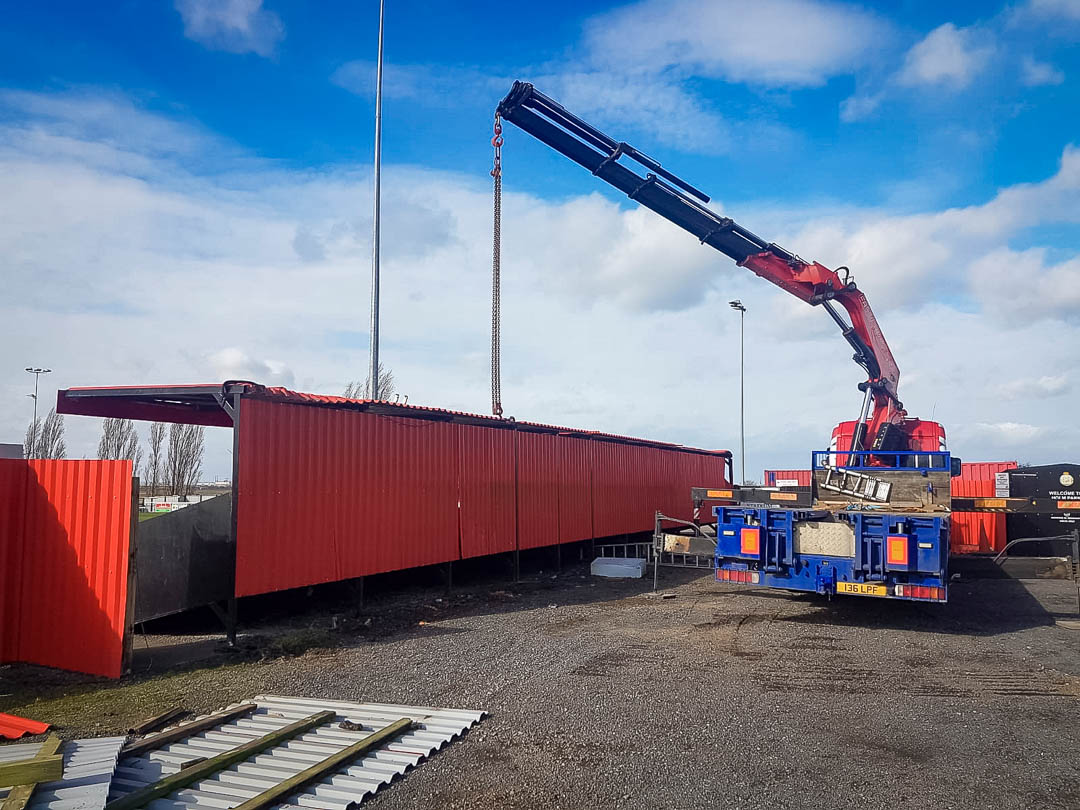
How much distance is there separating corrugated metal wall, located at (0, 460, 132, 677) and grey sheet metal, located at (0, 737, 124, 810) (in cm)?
239

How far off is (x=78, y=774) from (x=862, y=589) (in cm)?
849

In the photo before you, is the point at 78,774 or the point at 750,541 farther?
the point at 750,541

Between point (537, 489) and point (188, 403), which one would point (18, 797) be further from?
point (537, 489)

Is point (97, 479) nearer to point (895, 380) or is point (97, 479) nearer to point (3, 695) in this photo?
point (3, 695)

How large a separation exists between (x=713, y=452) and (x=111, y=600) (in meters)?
22.2

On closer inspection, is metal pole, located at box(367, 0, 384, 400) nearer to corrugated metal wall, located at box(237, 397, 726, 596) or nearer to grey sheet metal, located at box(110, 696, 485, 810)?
corrugated metal wall, located at box(237, 397, 726, 596)

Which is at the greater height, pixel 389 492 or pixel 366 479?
pixel 366 479

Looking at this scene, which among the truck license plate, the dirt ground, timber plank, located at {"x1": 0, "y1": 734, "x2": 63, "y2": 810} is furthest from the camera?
the truck license plate

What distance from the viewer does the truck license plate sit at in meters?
9.58

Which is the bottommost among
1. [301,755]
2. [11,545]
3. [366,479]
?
[301,755]

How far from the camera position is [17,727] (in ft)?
19.9

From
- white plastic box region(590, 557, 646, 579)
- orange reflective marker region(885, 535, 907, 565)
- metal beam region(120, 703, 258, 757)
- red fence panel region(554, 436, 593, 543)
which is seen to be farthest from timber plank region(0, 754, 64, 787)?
red fence panel region(554, 436, 593, 543)

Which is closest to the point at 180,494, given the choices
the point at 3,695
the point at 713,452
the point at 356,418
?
the point at 713,452

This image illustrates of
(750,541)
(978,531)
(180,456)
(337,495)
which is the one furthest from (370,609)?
(180,456)
